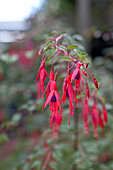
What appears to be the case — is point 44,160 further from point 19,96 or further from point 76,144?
point 19,96

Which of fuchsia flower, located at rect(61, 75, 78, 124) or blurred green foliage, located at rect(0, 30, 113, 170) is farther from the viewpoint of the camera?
blurred green foliage, located at rect(0, 30, 113, 170)

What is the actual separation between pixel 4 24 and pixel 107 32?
3072 millimetres

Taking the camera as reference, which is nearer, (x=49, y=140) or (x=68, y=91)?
(x=68, y=91)

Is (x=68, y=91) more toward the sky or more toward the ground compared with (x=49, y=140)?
more toward the sky

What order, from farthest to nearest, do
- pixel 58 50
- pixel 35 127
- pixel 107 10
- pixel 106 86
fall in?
pixel 107 10
pixel 35 127
pixel 106 86
pixel 58 50

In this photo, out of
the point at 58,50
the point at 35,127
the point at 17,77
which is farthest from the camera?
the point at 17,77

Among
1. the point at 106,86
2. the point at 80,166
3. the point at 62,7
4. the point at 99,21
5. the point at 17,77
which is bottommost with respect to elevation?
the point at 80,166

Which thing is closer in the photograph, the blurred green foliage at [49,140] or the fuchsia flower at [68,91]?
the fuchsia flower at [68,91]

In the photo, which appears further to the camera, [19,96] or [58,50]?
[19,96]

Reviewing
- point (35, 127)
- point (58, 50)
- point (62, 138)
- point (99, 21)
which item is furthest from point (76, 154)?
point (99, 21)

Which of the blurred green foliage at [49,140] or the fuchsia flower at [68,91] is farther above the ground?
the fuchsia flower at [68,91]

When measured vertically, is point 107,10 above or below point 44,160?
above

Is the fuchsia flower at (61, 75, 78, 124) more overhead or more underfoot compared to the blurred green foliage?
more overhead

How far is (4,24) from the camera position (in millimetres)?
3838
